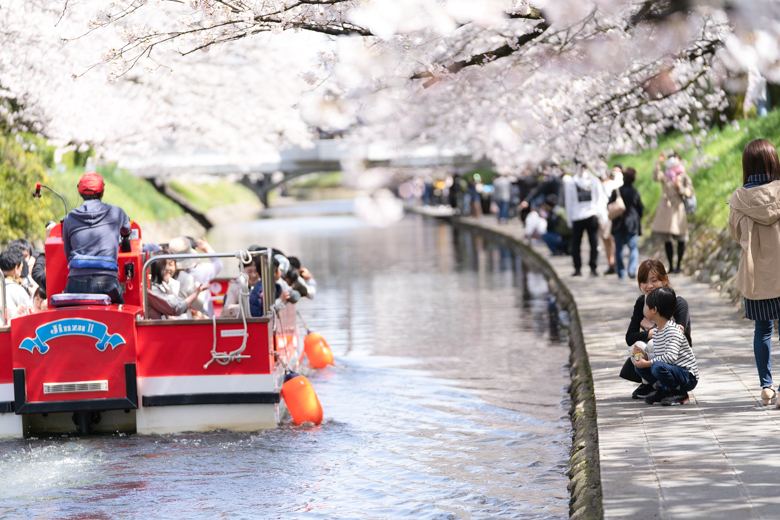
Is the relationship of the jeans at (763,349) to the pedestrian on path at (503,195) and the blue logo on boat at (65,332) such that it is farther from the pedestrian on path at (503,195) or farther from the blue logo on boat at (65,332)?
the pedestrian on path at (503,195)

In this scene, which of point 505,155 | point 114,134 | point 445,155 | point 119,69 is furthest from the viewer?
point 445,155

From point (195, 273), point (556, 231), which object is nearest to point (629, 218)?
point (556, 231)

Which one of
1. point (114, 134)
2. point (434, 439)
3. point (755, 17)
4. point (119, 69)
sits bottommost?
point (434, 439)

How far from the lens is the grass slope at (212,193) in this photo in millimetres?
55422

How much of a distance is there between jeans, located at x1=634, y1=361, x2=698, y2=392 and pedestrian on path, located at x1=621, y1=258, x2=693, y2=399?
0.65 feet

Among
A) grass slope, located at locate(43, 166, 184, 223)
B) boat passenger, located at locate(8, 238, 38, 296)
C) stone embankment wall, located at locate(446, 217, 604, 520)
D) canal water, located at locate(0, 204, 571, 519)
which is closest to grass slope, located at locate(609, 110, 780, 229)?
stone embankment wall, located at locate(446, 217, 604, 520)

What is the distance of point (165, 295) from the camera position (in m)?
8.52

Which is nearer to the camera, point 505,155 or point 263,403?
point 263,403

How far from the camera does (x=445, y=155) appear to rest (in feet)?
141

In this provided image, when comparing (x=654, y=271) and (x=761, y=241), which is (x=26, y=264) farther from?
(x=761, y=241)

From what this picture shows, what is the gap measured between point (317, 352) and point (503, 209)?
2456cm

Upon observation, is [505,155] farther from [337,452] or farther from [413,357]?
[337,452]

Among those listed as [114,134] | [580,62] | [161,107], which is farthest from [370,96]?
[161,107]

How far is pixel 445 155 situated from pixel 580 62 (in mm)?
32260
